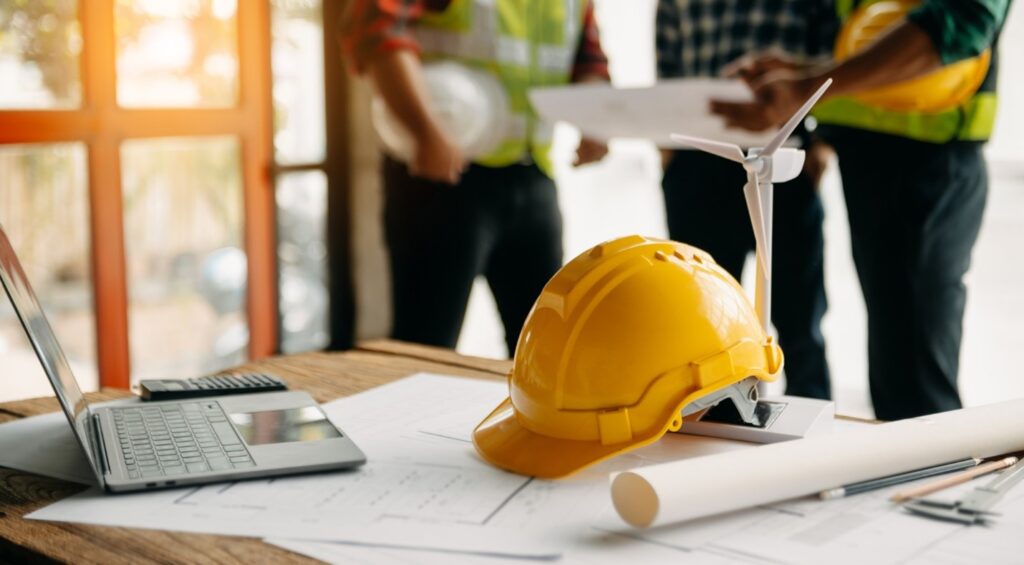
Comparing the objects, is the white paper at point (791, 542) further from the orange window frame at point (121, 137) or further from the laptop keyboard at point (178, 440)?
the orange window frame at point (121, 137)

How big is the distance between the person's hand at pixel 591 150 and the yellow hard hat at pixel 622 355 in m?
1.43

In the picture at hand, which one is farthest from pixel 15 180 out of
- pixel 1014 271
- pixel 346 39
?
pixel 1014 271

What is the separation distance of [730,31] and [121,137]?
194 centimetres

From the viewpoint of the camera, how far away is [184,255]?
3682 millimetres

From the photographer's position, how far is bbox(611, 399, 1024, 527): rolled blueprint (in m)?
0.87

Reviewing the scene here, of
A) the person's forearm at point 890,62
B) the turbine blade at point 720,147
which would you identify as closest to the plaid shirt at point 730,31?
the person's forearm at point 890,62

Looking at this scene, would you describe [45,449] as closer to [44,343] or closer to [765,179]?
[44,343]

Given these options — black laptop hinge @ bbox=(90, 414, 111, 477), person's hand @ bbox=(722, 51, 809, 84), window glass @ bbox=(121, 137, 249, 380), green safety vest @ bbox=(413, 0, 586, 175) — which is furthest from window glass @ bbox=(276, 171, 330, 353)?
black laptop hinge @ bbox=(90, 414, 111, 477)

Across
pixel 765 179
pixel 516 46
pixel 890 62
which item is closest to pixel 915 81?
pixel 890 62

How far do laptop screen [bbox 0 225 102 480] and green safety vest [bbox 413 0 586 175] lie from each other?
4.63 ft

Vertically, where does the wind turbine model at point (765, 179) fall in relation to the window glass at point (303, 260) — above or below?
above

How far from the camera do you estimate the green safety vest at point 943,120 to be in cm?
205

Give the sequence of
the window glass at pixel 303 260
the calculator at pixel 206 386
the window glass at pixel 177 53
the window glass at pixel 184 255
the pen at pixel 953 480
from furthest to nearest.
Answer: the window glass at pixel 303 260, the window glass at pixel 184 255, the window glass at pixel 177 53, the calculator at pixel 206 386, the pen at pixel 953 480

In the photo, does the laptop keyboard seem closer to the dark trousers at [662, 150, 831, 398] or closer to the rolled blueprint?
the rolled blueprint
